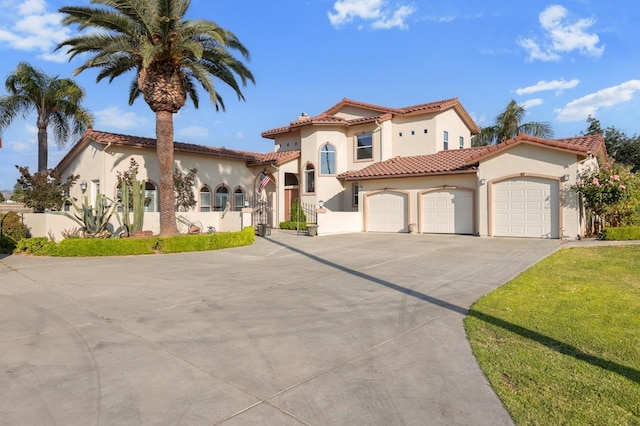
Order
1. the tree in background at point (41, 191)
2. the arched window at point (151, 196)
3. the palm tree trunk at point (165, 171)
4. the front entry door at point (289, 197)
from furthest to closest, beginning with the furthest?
1. the front entry door at point (289, 197)
2. the arched window at point (151, 196)
3. the tree in background at point (41, 191)
4. the palm tree trunk at point (165, 171)

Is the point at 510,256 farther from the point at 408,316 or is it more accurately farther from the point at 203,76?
the point at 203,76

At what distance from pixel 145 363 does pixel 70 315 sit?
2773 millimetres

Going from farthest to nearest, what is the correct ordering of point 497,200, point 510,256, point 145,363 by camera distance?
point 497,200 < point 510,256 < point 145,363

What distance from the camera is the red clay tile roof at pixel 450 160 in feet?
53.1

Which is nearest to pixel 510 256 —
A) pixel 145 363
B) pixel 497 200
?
pixel 497 200

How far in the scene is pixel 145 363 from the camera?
4.23 m

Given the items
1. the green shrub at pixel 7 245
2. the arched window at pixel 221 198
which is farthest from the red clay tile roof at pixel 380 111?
the green shrub at pixel 7 245

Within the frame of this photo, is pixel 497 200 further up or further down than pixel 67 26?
further down

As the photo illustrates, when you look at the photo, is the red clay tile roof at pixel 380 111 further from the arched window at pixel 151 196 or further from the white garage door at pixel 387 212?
the arched window at pixel 151 196

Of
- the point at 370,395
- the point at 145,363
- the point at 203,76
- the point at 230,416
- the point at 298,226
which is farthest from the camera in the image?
the point at 298,226

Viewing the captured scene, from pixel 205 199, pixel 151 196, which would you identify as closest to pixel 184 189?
pixel 151 196

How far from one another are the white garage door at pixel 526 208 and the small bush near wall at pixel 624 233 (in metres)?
1.81

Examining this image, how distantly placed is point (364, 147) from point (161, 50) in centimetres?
1317

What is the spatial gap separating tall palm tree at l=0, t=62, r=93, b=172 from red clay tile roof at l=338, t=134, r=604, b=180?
1737 cm
